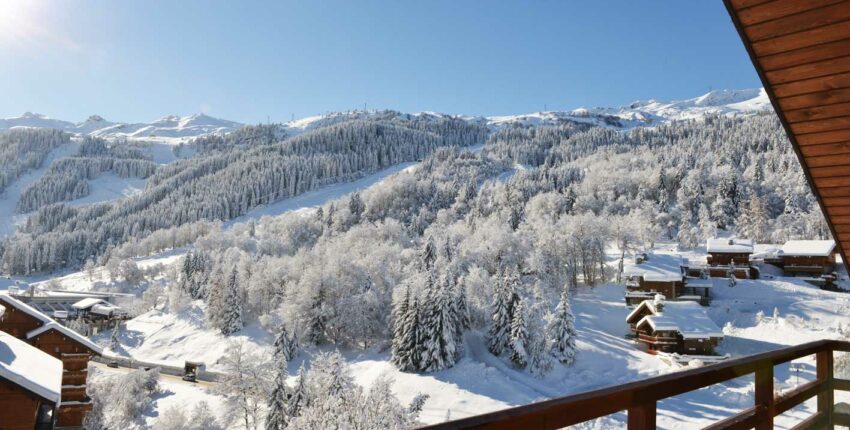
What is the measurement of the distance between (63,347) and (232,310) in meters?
43.4

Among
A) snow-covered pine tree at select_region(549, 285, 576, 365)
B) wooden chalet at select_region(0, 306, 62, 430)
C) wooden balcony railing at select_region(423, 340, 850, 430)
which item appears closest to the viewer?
wooden balcony railing at select_region(423, 340, 850, 430)

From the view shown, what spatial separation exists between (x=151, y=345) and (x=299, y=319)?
19080mm

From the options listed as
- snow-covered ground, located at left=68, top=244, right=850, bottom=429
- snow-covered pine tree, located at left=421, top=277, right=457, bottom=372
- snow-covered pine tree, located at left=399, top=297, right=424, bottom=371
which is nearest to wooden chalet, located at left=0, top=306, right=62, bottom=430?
snow-covered ground, located at left=68, top=244, right=850, bottom=429

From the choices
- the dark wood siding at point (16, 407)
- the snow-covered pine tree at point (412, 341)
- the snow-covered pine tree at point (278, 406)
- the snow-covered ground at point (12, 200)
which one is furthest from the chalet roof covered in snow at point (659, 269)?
the snow-covered ground at point (12, 200)

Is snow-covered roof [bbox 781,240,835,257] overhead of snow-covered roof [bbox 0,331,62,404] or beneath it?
beneath

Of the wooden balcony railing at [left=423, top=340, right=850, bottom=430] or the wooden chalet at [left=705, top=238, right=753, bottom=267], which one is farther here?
the wooden chalet at [left=705, top=238, right=753, bottom=267]

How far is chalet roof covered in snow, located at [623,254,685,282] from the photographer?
44969 millimetres

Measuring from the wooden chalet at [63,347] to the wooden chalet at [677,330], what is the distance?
34866mm

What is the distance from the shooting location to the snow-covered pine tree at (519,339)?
116 feet

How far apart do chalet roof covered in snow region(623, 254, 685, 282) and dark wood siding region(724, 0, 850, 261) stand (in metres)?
44.7

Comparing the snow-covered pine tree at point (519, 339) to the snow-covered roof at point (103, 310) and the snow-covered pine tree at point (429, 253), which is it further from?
the snow-covered roof at point (103, 310)

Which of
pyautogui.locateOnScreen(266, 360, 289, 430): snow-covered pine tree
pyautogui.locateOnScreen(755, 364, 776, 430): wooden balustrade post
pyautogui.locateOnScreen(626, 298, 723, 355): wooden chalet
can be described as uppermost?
pyautogui.locateOnScreen(755, 364, 776, 430): wooden balustrade post

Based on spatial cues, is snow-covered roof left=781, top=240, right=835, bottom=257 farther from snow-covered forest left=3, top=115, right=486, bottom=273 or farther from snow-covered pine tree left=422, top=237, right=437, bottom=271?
snow-covered forest left=3, top=115, right=486, bottom=273

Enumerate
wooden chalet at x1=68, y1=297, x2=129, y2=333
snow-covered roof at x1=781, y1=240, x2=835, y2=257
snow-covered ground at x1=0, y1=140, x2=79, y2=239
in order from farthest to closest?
snow-covered ground at x1=0, y1=140, x2=79, y2=239 < wooden chalet at x1=68, y1=297, x2=129, y2=333 < snow-covered roof at x1=781, y1=240, x2=835, y2=257
